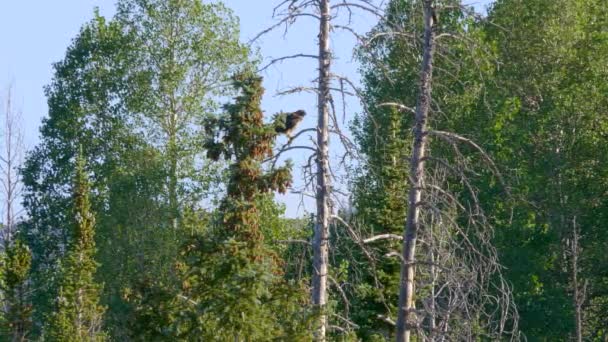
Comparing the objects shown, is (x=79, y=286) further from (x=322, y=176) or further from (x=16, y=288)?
(x=322, y=176)

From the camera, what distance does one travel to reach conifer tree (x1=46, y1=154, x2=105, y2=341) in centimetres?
4391

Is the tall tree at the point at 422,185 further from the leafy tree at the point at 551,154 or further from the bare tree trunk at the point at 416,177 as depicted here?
the leafy tree at the point at 551,154

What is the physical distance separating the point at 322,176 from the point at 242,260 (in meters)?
1.44

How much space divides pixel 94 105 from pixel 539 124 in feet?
51.6

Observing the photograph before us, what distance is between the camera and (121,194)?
52625mm

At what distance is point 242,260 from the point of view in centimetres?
1977

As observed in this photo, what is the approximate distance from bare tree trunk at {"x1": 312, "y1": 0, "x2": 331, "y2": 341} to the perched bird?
190 centimetres

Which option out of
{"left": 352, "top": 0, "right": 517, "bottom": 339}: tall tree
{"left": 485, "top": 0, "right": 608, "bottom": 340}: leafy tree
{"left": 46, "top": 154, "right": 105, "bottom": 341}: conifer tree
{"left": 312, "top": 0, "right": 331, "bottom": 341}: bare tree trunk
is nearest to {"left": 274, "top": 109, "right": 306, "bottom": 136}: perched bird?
{"left": 352, "top": 0, "right": 517, "bottom": 339}: tall tree

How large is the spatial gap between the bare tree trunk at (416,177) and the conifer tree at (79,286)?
24119 millimetres

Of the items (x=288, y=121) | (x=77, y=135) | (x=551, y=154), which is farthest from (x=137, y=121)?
(x=288, y=121)

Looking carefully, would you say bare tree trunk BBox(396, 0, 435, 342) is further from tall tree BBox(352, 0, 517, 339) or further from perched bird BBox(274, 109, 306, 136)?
perched bird BBox(274, 109, 306, 136)

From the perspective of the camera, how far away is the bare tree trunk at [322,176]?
64.6ft

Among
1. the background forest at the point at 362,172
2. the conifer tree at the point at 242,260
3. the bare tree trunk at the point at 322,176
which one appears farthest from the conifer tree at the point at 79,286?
the bare tree trunk at the point at 322,176

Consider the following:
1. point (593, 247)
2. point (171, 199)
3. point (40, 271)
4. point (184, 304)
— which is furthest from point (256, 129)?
point (40, 271)
